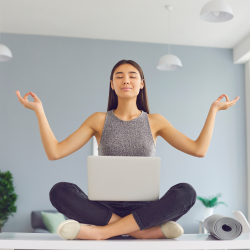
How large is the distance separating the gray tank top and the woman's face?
0.41 feet

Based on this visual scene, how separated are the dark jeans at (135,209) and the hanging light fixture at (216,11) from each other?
6.46 ft

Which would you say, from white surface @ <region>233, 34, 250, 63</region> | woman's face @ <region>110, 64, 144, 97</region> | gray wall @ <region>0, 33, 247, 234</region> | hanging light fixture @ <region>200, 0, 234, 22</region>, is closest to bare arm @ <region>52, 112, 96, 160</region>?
woman's face @ <region>110, 64, 144, 97</region>

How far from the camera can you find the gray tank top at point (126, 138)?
1293 mm

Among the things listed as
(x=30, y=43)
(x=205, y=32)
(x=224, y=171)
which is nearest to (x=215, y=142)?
(x=224, y=171)

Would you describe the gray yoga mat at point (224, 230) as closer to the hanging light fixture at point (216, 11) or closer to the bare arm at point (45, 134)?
the bare arm at point (45, 134)

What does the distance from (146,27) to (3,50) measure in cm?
200

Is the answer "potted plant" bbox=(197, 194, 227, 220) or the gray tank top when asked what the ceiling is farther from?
the gray tank top

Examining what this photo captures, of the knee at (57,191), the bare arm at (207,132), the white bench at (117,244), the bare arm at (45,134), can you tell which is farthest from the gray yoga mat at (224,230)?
the bare arm at (45,134)

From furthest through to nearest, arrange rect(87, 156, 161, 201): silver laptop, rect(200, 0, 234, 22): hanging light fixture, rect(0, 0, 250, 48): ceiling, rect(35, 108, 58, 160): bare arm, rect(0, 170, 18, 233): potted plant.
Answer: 1. rect(0, 170, 18, 233): potted plant
2. rect(0, 0, 250, 48): ceiling
3. rect(200, 0, 234, 22): hanging light fixture
4. rect(35, 108, 58, 160): bare arm
5. rect(87, 156, 161, 201): silver laptop

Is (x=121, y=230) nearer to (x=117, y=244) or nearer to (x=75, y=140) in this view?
(x=117, y=244)

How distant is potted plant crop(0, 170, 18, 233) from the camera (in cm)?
420

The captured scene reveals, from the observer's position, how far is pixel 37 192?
4.47m

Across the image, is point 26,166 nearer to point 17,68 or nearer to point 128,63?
point 17,68

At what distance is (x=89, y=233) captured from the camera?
3.50ft
